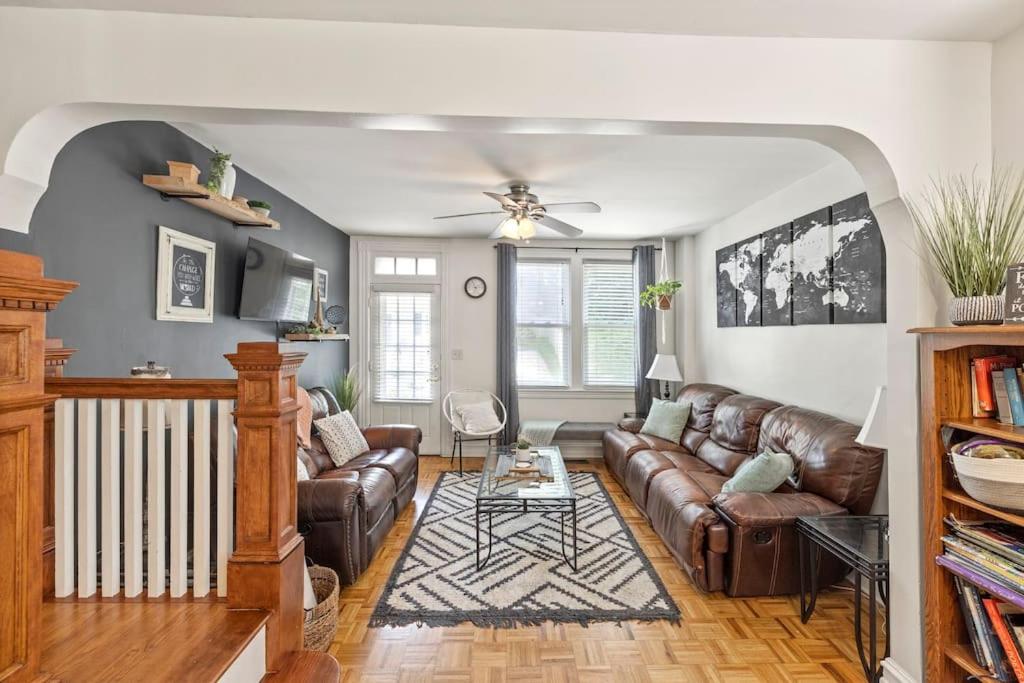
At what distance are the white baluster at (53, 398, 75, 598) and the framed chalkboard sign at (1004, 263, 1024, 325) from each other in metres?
2.96

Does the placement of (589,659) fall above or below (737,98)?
below

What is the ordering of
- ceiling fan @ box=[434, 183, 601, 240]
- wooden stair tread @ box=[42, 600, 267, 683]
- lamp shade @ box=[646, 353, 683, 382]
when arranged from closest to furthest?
wooden stair tread @ box=[42, 600, 267, 683], ceiling fan @ box=[434, 183, 601, 240], lamp shade @ box=[646, 353, 683, 382]

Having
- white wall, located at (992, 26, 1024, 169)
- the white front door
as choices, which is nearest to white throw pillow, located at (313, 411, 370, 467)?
the white front door

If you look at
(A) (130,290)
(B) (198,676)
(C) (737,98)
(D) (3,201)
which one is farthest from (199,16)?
(B) (198,676)

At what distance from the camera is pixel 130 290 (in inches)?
94.6

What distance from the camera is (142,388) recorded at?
1.63m

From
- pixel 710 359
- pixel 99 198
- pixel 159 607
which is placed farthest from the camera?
pixel 710 359

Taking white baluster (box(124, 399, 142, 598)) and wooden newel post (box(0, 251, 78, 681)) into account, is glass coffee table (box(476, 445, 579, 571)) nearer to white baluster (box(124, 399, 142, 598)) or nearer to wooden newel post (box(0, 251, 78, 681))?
white baluster (box(124, 399, 142, 598))

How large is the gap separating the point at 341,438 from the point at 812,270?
3677 millimetres

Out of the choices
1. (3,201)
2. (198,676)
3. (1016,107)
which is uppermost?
(1016,107)

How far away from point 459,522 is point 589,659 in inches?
68.7

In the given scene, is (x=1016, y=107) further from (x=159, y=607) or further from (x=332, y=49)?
(x=159, y=607)

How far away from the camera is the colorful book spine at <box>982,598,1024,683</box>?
5.01 ft

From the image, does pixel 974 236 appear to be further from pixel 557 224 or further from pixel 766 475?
pixel 557 224
